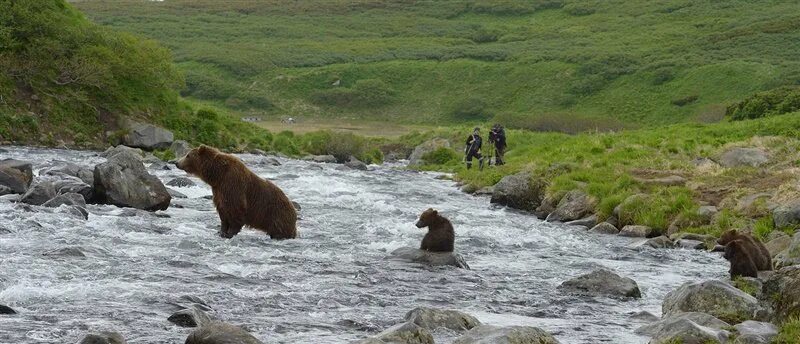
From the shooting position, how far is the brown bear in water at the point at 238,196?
18.8 metres

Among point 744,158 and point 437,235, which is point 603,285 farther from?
point 744,158

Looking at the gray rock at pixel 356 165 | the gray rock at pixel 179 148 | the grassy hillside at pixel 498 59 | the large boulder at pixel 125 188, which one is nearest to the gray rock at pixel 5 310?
the large boulder at pixel 125 188

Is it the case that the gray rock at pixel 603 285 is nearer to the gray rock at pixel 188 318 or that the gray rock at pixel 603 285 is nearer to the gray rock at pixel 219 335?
the gray rock at pixel 188 318

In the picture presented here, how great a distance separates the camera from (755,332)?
1176 cm

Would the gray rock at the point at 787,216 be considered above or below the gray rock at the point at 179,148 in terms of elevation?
above

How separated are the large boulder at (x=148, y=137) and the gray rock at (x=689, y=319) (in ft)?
97.1

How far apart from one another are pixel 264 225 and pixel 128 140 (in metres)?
22.4

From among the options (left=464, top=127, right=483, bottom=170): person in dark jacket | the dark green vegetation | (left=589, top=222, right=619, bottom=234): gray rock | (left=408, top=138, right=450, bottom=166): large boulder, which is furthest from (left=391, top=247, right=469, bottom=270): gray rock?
(left=408, top=138, right=450, bottom=166): large boulder

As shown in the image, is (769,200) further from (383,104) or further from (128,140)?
(383,104)

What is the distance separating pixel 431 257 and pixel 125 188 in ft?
26.1

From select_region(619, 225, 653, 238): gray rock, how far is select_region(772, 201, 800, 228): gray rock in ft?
9.55

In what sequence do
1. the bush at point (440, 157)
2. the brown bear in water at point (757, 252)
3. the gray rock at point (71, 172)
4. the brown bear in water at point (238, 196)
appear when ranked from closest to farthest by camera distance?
1. the brown bear in water at point (757, 252)
2. the brown bear in water at point (238, 196)
3. the gray rock at point (71, 172)
4. the bush at point (440, 157)

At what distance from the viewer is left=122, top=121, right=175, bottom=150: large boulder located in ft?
130

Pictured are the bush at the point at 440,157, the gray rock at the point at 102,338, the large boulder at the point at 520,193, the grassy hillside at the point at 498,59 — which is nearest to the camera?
the gray rock at the point at 102,338
